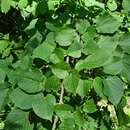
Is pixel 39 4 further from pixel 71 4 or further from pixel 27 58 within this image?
pixel 27 58

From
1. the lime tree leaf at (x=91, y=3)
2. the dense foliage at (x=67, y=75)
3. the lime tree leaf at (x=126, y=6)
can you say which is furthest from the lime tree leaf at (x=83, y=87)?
the lime tree leaf at (x=91, y=3)

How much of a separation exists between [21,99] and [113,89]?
16.4 inches

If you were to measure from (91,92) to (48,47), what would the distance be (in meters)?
0.36

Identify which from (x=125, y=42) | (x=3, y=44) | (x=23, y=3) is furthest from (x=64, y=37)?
(x=3, y=44)

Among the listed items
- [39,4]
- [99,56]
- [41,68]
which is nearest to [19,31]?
[39,4]

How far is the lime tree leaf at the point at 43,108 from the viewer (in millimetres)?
1827

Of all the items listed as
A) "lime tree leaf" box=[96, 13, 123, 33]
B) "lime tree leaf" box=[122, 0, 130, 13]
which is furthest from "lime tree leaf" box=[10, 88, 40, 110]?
"lime tree leaf" box=[122, 0, 130, 13]

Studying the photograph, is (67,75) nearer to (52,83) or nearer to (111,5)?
(52,83)

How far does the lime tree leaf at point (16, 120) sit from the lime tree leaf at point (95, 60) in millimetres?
332

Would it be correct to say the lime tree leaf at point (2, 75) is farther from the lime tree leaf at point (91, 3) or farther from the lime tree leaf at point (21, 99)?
the lime tree leaf at point (91, 3)

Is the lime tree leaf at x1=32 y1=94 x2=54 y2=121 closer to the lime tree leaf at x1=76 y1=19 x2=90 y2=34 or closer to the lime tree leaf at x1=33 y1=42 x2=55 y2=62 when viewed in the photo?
the lime tree leaf at x1=33 y1=42 x2=55 y2=62

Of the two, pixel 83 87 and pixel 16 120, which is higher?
pixel 83 87

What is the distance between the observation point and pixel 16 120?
6.20 ft

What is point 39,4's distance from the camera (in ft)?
7.48
